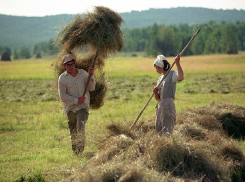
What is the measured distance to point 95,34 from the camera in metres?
6.48

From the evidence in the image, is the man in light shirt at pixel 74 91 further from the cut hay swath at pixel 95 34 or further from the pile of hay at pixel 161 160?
the pile of hay at pixel 161 160

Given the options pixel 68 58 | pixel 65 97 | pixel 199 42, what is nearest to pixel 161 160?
pixel 65 97

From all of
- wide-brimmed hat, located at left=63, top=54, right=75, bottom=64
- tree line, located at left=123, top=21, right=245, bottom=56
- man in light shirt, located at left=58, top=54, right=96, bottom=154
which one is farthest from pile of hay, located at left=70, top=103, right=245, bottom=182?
tree line, located at left=123, top=21, right=245, bottom=56

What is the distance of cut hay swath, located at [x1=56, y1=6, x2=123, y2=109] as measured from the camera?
652 cm

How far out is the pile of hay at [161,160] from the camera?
4.30 metres

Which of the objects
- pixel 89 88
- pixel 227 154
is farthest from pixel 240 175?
pixel 89 88

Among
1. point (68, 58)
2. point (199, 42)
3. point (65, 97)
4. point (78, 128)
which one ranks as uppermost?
point (68, 58)

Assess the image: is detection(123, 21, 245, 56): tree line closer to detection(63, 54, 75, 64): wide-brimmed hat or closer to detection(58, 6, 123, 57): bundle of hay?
detection(58, 6, 123, 57): bundle of hay

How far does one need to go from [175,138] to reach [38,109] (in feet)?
29.0

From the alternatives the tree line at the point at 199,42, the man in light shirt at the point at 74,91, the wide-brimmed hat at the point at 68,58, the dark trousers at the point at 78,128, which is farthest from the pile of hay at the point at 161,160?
the tree line at the point at 199,42

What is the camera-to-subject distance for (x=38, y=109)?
13.2 m

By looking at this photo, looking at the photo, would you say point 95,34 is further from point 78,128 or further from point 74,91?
point 78,128

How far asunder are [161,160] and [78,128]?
2.21 metres

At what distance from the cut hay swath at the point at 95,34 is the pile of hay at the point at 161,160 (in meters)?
1.45
